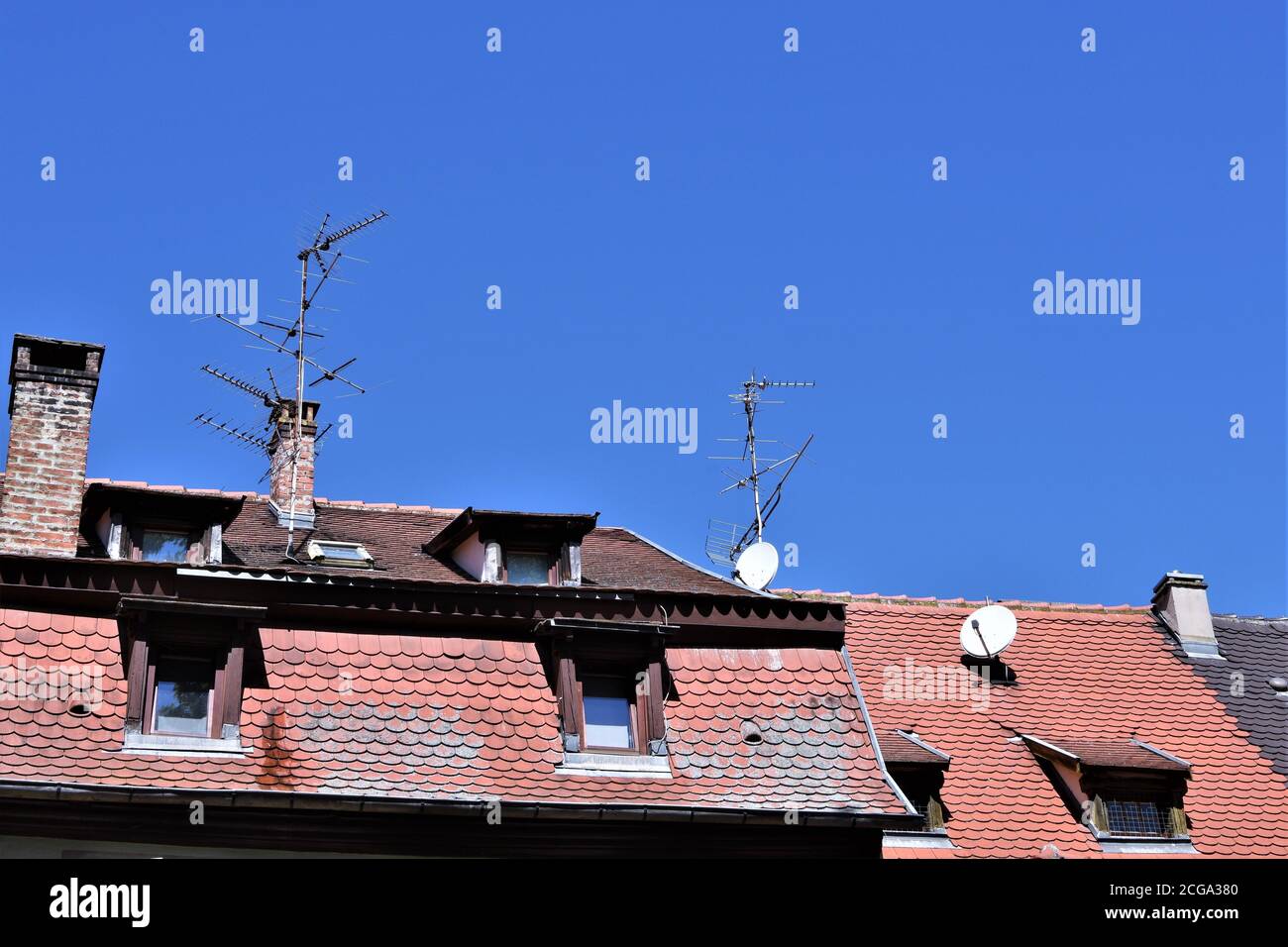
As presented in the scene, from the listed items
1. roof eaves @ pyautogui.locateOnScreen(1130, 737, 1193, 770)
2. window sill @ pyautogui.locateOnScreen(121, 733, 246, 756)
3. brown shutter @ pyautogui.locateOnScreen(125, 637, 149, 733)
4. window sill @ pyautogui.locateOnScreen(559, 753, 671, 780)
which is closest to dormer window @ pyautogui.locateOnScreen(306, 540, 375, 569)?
brown shutter @ pyautogui.locateOnScreen(125, 637, 149, 733)

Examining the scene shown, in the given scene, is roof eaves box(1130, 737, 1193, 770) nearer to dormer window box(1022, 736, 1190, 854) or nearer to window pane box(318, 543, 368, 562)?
dormer window box(1022, 736, 1190, 854)

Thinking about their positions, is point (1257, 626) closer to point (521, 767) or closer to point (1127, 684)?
point (1127, 684)

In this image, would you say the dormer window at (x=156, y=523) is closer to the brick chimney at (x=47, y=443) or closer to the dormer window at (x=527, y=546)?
the brick chimney at (x=47, y=443)

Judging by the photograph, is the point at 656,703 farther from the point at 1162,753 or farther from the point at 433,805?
the point at 1162,753

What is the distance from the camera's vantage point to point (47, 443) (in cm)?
2088

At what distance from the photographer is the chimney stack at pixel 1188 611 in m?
28.6

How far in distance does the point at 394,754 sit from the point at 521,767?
123 centimetres

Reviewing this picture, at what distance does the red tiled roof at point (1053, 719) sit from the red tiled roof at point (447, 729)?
3190 millimetres

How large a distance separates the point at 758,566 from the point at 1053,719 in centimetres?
433

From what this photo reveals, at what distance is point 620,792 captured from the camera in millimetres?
19188

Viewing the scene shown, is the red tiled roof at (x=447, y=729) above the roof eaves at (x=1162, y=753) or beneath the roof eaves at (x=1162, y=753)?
above

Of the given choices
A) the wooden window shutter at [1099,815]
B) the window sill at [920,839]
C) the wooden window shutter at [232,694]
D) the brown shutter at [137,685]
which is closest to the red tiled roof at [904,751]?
the window sill at [920,839]

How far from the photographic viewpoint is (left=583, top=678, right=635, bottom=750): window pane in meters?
20.0

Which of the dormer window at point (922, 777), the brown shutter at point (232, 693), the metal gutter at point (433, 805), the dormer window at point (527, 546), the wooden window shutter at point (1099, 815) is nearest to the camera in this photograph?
the metal gutter at point (433, 805)
